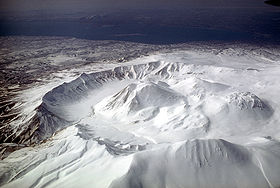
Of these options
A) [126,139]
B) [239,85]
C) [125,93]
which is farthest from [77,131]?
[239,85]

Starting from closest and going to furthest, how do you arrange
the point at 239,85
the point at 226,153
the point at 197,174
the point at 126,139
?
the point at 197,174 → the point at 226,153 → the point at 126,139 → the point at 239,85

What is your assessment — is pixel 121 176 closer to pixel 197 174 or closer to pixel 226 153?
pixel 197 174


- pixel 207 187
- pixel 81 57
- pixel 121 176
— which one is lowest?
pixel 81 57

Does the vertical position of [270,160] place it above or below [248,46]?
above

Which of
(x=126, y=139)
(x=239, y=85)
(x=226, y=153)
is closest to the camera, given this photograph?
(x=226, y=153)

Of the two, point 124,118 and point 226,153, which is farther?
point 124,118

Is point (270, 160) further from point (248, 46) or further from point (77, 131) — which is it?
point (248, 46)
